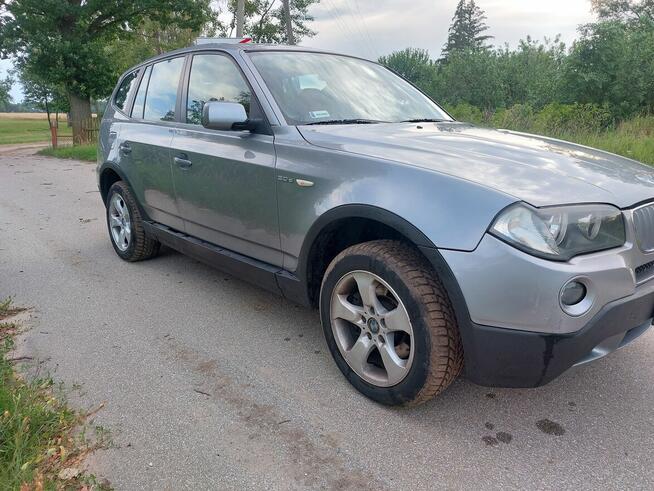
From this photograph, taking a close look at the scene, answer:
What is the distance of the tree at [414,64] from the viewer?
5291 cm

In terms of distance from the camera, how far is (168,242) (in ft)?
13.7

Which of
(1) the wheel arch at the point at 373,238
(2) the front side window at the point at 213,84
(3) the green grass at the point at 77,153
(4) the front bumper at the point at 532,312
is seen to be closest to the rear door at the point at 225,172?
(2) the front side window at the point at 213,84

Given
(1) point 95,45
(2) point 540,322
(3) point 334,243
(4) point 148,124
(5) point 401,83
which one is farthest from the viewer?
(1) point 95,45

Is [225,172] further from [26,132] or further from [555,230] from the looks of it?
[26,132]

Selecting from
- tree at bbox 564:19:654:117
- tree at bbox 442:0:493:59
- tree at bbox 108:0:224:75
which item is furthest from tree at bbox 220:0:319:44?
tree at bbox 442:0:493:59

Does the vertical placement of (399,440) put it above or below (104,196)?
below

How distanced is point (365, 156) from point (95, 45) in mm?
20083

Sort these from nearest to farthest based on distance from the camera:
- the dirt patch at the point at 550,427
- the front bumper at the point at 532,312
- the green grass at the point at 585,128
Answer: the front bumper at the point at 532,312, the dirt patch at the point at 550,427, the green grass at the point at 585,128

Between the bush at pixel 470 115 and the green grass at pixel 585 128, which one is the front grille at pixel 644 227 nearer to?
the green grass at pixel 585 128

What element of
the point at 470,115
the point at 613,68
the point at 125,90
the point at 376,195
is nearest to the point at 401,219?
the point at 376,195

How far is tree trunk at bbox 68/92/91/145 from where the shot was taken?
19.8m

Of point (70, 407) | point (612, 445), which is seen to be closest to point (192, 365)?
point (70, 407)

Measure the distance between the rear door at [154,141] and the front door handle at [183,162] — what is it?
0.45 feet

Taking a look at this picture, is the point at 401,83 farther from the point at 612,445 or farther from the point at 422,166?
the point at 612,445
